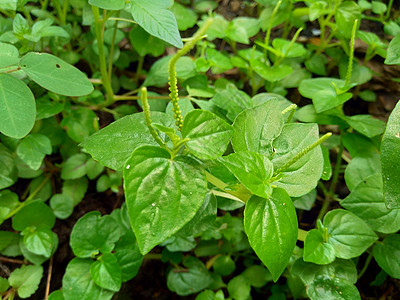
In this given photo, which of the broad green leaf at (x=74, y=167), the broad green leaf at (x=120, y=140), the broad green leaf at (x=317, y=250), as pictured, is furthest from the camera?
the broad green leaf at (x=74, y=167)

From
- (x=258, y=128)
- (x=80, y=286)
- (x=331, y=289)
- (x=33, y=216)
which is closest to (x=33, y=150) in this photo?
(x=33, y=216)

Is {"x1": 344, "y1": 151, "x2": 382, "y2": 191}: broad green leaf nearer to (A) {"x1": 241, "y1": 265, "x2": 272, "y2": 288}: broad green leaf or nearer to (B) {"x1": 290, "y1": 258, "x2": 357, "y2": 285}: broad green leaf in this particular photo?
(B) {"x1": 290, "y1": 258, "x2": 357, "y2": 285}: broad green leaf

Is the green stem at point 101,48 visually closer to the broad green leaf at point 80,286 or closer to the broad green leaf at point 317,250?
the broad green leaf at point 80,286

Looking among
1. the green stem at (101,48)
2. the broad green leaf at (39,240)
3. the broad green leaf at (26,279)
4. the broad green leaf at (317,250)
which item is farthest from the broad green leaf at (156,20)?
the broad green leaf at (26,279)

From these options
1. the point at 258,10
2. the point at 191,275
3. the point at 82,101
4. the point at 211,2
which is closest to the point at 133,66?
the point at 82,101

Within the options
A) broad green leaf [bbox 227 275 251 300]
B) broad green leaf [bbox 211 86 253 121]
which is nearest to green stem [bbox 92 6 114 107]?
broad green leaf [bbox 211 86 253 121]

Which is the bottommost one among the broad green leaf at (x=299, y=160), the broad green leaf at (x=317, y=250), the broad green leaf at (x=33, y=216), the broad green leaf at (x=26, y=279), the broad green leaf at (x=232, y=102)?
the broad green leaf at (x=26, y=279)

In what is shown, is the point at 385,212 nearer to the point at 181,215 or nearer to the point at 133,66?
the point at 181,215
